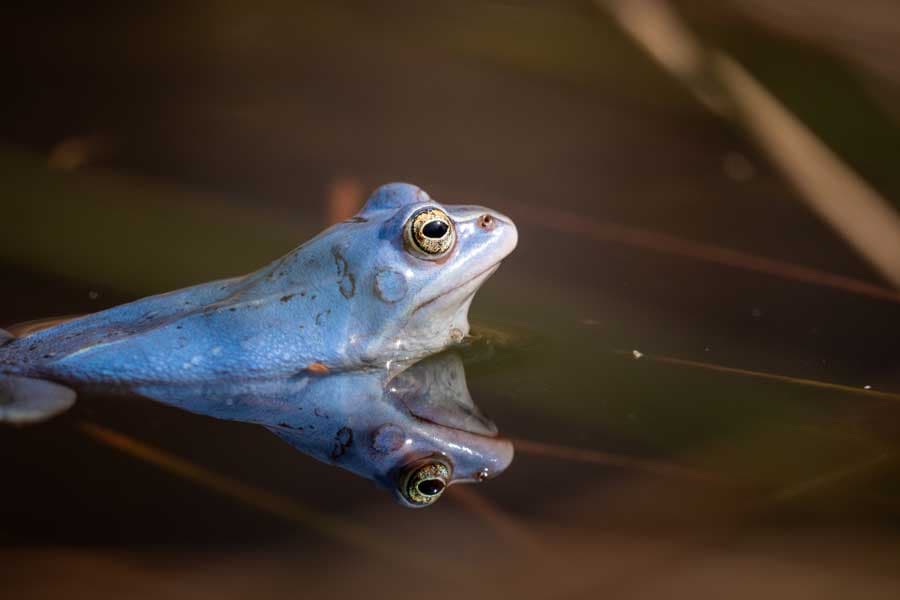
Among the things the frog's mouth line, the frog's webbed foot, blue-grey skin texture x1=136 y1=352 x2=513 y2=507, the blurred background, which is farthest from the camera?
the frog's mouth line

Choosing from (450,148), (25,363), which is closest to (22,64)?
(450,148)

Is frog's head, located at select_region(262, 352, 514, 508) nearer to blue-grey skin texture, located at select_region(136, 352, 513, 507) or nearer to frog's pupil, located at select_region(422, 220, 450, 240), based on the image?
blue-grey skin texture, located at select_region(136, 352, 513, 507)

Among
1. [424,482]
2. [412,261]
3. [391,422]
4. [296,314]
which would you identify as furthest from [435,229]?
[424,482]

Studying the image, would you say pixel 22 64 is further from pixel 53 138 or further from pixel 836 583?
pixel 836 583

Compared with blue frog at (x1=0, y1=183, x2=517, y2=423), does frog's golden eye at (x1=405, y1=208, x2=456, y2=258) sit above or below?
above

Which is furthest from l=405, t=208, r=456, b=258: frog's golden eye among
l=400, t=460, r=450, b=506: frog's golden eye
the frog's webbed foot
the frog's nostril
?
the frog's webbed foot

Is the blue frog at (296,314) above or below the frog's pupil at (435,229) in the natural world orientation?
below

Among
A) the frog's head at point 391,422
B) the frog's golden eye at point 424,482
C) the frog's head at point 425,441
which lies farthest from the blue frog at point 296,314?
the frog's golden eye at point 424,482

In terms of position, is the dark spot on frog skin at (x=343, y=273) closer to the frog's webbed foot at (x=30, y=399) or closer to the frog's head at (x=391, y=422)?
the frog's head at (x=391, y=422)
